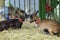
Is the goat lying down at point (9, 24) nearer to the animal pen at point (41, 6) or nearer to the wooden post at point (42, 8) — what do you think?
the animal pen at point (41, 6)

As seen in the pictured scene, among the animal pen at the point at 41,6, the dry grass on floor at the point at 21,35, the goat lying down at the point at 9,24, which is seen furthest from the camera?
the animal pen at the point at 41,6

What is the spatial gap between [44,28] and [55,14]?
40.5 inches

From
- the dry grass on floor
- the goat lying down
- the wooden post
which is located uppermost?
the wooden post

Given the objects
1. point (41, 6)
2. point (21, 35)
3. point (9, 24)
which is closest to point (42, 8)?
point (41, 6)

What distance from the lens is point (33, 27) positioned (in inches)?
146

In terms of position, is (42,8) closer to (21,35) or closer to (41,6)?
(41,6)

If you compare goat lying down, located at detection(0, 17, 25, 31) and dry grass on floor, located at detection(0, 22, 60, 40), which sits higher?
goat lying down, located at detection(0, 17, 25, 31)

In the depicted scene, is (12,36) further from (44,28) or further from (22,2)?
(22,2)

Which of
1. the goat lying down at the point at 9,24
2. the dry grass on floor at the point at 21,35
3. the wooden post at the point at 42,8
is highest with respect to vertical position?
the wooden post at the point at 42,8

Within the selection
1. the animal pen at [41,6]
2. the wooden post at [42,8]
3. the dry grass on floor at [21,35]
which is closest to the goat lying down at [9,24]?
the dry grass on floor at [21,35]

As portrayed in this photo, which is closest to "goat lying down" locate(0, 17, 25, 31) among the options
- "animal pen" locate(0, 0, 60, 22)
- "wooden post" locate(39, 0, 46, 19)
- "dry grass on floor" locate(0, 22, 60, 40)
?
"dry grass on floor" locate(0, 22, 60, 40)

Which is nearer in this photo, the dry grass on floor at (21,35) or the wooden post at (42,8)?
the dry grass on floor at (21,35)

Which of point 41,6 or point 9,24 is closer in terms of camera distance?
point 9,24

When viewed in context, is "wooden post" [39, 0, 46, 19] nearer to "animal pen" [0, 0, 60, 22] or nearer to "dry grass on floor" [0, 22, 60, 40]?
"animal pen" [0, 0, 60, 22]
